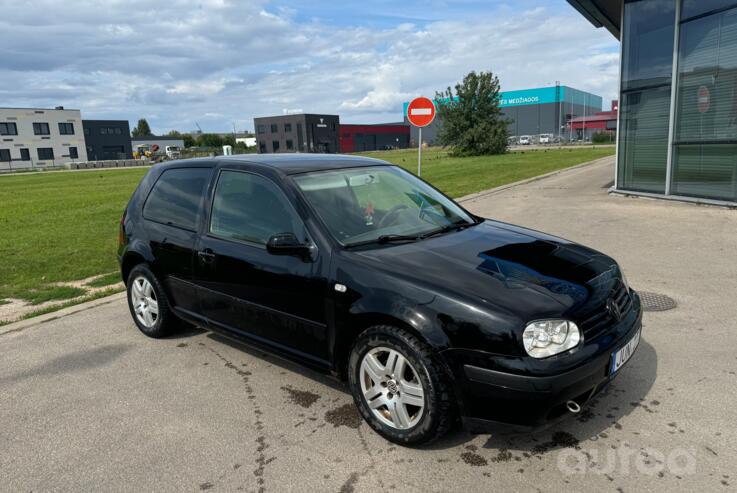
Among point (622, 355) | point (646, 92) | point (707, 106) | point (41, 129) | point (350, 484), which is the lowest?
point (350, 484)

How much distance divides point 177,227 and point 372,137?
12793cm

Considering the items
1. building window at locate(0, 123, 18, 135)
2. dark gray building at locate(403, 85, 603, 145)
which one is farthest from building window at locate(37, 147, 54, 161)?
dark gray building at locate(403, 85, 603, 145)

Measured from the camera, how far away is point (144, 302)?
497 cm

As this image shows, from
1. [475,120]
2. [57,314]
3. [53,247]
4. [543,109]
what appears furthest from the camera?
[543,109]

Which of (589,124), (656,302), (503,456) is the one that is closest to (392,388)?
(503,456)

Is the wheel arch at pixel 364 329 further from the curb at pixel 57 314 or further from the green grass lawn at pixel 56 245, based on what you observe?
the green grass lawn at pixel 56 245

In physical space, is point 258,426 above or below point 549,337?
below

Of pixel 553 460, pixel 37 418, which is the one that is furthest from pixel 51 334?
pixel 553 460

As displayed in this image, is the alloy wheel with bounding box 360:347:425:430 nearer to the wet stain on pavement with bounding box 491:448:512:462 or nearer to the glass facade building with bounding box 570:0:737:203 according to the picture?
the wet stain on pavement with bounding box 491:448:512:462

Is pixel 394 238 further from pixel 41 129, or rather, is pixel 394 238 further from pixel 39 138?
pixel 41 129

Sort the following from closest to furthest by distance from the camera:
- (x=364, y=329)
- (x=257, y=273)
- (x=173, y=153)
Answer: (x=364, y=329) → (x=257, y=273) → (x=173, y=153)

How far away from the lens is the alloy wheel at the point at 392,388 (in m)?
2.96

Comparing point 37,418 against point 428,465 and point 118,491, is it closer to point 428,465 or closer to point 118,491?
point 118,491

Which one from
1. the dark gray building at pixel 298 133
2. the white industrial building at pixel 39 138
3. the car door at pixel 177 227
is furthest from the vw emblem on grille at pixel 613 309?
the dark gray building at pixel 298 133
